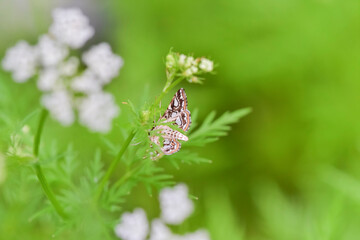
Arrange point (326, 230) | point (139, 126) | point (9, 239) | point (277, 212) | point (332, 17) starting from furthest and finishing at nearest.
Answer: point (332, 17), point (277, 212), point (326, 230), point (9, 239), point (139, 126)

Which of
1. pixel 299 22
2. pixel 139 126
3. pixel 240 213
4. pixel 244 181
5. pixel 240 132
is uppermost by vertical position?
pixel 139 126

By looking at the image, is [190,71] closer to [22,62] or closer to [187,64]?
[187,64]

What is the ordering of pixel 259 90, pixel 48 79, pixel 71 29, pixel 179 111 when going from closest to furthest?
pixel 179 111
pixel 71 29
pixel 48 79
pixel 259 90

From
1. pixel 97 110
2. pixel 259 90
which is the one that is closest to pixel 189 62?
pixel 97 110

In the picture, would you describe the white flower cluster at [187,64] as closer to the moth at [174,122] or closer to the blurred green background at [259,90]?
the moth at [174,122]

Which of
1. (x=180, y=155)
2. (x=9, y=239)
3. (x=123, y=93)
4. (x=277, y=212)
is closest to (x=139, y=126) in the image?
(x=180, y=155)

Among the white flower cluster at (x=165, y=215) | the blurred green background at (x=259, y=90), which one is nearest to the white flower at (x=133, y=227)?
the white flower cluster at (x=165, y=215)

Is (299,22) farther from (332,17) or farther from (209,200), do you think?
(209,200)
